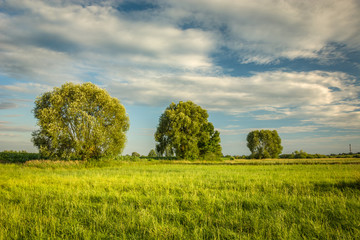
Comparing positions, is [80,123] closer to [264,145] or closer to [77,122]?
[77,122]

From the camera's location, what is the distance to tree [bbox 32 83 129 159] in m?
29.7

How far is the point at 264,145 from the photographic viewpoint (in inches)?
3433

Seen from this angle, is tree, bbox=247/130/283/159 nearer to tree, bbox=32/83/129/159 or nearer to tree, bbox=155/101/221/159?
tree, bbox=155/101/221/159

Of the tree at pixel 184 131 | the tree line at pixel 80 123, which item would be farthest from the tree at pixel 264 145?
the tree line at pixel 80 123

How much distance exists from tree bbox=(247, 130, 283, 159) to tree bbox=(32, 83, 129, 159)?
68.8 m

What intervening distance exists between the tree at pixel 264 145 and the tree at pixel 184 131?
141ft

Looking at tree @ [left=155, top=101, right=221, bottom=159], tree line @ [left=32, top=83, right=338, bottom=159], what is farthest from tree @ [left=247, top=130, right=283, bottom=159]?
tree line @ [left=32, top=83, right=338, bottom=159]

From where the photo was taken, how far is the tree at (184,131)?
4534cm

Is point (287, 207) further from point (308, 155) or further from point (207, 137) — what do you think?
point (308, 155)

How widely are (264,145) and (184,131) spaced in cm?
5394

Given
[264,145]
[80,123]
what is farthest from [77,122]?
[264,145]

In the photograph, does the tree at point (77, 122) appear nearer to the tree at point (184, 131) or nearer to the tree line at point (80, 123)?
the tree line at point (80, 123)

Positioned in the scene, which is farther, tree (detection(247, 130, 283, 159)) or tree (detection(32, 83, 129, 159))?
tree (detection(247, 130, 283, 159))

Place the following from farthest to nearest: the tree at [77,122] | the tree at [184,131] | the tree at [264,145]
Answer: the tree at [264,145]
the tree at [184,131]
the tree at [77,122]
